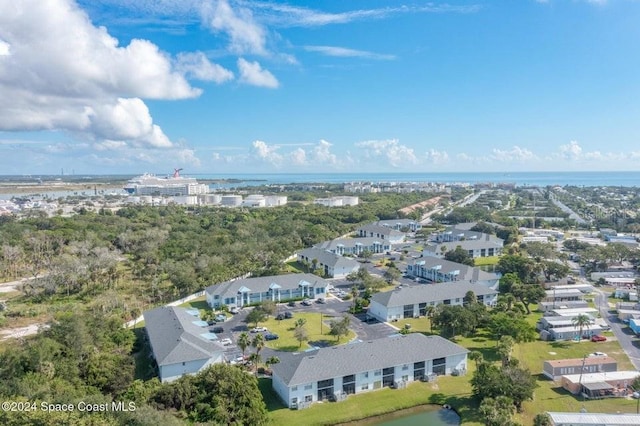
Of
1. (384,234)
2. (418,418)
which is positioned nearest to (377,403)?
(418,418)

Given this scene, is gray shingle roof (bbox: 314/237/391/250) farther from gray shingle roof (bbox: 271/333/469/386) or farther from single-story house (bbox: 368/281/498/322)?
gray shingle roof (bbox: 271/333/469/386)

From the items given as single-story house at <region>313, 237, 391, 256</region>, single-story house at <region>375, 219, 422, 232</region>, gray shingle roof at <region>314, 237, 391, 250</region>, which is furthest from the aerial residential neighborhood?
single-story house at <region>375, 219, 422, 232</region>

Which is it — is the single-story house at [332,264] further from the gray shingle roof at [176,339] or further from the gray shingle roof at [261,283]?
the gray shingle roof at [176,339]

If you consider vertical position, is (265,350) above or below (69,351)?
below

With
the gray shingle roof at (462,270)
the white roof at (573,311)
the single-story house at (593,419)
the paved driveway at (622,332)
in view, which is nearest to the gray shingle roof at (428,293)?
the gray shingle roof at (462,270)

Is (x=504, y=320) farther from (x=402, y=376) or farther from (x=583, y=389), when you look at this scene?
(x=402, y=376)

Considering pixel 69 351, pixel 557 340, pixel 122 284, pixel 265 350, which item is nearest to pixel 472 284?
pixel 557 340

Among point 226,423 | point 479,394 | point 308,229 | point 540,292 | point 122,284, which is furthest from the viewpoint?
point 308,229

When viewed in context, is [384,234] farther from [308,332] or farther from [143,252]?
[308,332]
